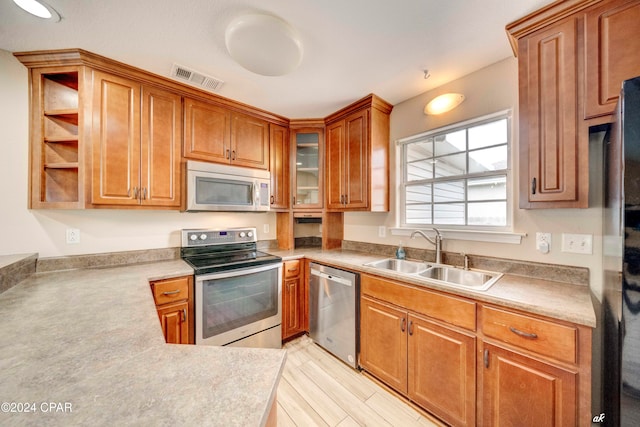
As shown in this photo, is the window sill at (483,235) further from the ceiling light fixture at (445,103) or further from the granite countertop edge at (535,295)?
the ceiling light fixture at (445,103)

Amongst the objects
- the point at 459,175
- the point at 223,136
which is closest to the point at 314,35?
the point at 223,136

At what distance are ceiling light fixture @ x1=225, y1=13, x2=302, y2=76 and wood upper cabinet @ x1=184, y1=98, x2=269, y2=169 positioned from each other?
91 cm

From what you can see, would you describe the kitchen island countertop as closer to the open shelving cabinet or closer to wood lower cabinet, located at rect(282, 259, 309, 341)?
the open shelving cabinet

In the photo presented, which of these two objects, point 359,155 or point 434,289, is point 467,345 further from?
point 359,155

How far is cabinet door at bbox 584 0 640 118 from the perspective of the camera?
1.09 m

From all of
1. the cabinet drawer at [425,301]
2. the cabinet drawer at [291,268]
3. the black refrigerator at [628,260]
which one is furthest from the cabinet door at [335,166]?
the black refrigerator at [628,260]

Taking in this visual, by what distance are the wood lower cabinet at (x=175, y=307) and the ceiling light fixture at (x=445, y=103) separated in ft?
7.69

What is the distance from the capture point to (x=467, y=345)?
1.38 metres

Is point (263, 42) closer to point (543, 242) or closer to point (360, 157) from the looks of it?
point (360, 157)

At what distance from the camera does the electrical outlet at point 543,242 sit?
1541mm

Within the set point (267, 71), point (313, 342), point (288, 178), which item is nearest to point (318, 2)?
point (267, 71)

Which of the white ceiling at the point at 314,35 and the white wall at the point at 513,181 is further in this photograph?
the white wall at the point at 513,181

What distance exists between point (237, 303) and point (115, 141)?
1564 millimetres

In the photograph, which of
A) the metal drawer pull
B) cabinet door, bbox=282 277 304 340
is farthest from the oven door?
the metal drawer pull
